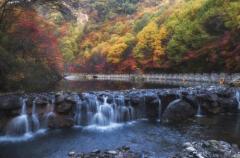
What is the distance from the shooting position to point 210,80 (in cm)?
5572

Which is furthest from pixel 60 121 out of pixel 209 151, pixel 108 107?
pixel 209 151

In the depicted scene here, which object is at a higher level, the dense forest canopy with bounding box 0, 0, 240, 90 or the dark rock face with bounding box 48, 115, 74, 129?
the dense forest canopy with bounding box 0, 0, 240, 90

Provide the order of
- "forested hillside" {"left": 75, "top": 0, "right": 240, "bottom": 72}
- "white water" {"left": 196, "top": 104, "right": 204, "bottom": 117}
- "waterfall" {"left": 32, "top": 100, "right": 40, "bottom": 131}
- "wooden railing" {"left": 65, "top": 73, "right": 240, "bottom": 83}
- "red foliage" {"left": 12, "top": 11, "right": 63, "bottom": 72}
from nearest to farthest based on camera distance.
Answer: "waterfall" {"left": 32, "top": 100, "right": 40, "bottom": 131} → "white water" {"left": 196, "top": 104, "right": 204, "bottom": 117} → "red foliage" {"left": 12, "top": 11, "right": 63, "bottom": 72} → "wooden railing" {"left": 65, "top": 73, "right": 240, "bottom": 83} → "forested hillside" {"left": 75, "top": 0, "right": 240, "bottom": 72}

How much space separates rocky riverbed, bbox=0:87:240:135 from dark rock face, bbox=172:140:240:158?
9.90 meters

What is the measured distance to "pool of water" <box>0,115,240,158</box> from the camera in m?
20.0

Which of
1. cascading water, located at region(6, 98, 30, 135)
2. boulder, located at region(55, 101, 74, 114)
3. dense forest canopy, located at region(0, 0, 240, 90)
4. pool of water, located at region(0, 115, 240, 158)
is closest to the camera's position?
pool of water, located at region(0, 115, 240, 158)

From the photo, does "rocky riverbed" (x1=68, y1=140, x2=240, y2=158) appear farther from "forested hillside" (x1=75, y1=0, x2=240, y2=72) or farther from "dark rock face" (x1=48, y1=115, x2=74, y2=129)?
"forested hillside" (x1=75, y1=0, x2=240, y2=72)

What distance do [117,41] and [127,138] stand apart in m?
68.4

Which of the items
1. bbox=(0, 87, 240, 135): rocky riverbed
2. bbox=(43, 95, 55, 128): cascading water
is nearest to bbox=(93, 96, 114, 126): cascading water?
bbox=(0, 87, 240, 135): rocky riverbed

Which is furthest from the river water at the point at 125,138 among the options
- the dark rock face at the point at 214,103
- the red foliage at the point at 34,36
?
the red foliage at the point at 34,36

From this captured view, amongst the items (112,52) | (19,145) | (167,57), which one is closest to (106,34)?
(112,52)

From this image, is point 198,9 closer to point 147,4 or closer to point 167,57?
point 167,57

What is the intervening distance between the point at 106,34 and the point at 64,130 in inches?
3267

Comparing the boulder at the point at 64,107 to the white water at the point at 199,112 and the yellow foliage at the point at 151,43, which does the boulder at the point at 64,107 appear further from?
the yellow foliage at the point at 151,43
